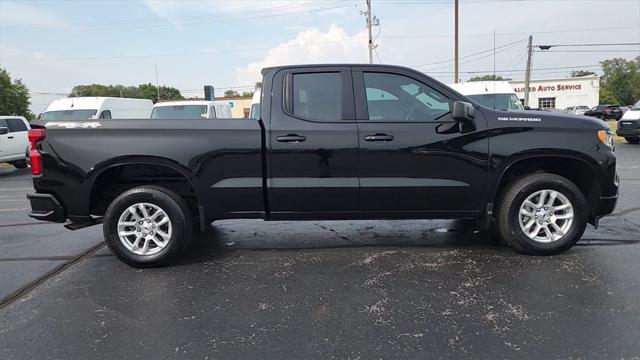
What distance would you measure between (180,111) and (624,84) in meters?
99.9

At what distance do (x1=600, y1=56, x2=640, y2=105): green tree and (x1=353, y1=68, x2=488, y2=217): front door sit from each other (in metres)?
A: 93.8

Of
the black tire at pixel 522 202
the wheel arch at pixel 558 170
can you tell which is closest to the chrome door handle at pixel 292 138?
the wheel arch at pixel 558 170

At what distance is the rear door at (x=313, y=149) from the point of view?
440 centimetres

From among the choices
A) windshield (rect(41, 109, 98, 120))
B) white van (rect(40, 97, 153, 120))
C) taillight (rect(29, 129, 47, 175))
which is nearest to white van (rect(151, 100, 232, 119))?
white van (rect(40, 97, 153, 120))

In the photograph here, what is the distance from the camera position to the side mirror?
423cm

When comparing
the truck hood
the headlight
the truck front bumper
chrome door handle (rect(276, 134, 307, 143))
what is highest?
the truck hood

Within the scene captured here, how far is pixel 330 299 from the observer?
3.75m

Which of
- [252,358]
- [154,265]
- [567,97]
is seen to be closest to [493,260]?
[252,358]

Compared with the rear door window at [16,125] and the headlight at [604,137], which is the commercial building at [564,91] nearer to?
the rear door window at [16,125]

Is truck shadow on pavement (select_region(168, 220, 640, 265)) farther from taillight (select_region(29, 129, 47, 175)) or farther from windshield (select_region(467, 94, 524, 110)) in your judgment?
windshield (select_region(467, 94, 524, 110))

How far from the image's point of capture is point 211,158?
4410 mm

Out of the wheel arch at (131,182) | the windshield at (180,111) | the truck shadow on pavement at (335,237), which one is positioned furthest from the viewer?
the windshield at (180,111)

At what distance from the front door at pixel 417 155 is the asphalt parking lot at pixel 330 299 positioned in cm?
62

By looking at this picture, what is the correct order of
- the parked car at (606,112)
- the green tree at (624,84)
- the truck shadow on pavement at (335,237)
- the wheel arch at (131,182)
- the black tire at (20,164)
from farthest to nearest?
the green tree at (624,84) < the parked car at (606,112) < the black tire at (20,164) < the truck shadow on pavement at (335,237) < the wheel arch at (131,182)
